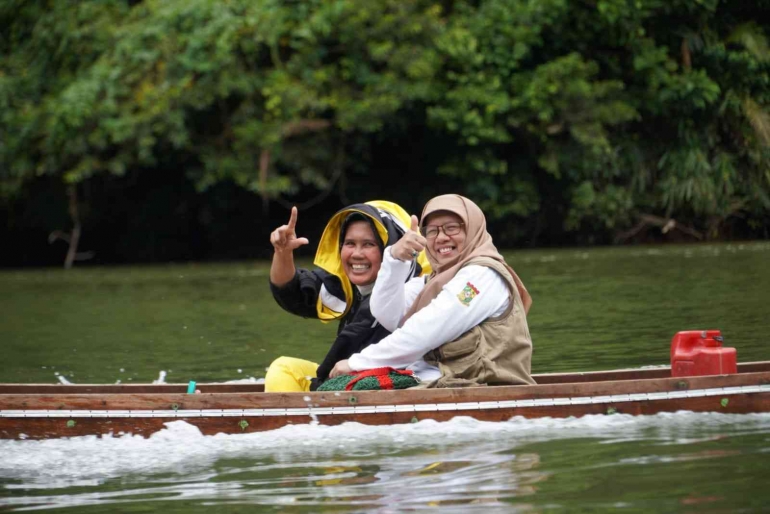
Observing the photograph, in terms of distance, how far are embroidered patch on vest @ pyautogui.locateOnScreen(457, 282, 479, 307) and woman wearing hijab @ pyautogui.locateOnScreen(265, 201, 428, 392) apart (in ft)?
1.44

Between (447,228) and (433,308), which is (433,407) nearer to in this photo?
(433,308)

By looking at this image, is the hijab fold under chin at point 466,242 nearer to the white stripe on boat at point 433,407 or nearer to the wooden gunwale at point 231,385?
the white stripe on boat at point 433,407

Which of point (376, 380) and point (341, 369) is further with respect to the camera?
point (341, 369)

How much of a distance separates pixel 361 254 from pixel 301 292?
0.51 metres

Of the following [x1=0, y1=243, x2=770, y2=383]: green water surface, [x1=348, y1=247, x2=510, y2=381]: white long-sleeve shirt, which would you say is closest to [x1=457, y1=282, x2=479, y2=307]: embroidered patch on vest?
[x1=348, y1=247, x2=510, y2=381]: white long-sleeve shirt

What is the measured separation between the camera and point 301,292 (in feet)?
20.3

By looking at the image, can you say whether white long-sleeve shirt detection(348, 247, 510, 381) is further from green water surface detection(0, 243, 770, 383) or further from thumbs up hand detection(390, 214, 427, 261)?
green water surface detection(0, 243, 770, 383)

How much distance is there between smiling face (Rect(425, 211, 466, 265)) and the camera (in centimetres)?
562

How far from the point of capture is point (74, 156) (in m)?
20.5

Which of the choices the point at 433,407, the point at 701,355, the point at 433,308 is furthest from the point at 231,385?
the point at 701,355

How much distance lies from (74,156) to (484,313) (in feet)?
53.4

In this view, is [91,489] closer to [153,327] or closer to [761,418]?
[761,418]

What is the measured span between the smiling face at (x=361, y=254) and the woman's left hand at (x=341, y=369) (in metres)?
0.41

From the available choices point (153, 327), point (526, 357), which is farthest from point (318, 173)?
point (526, 357)
